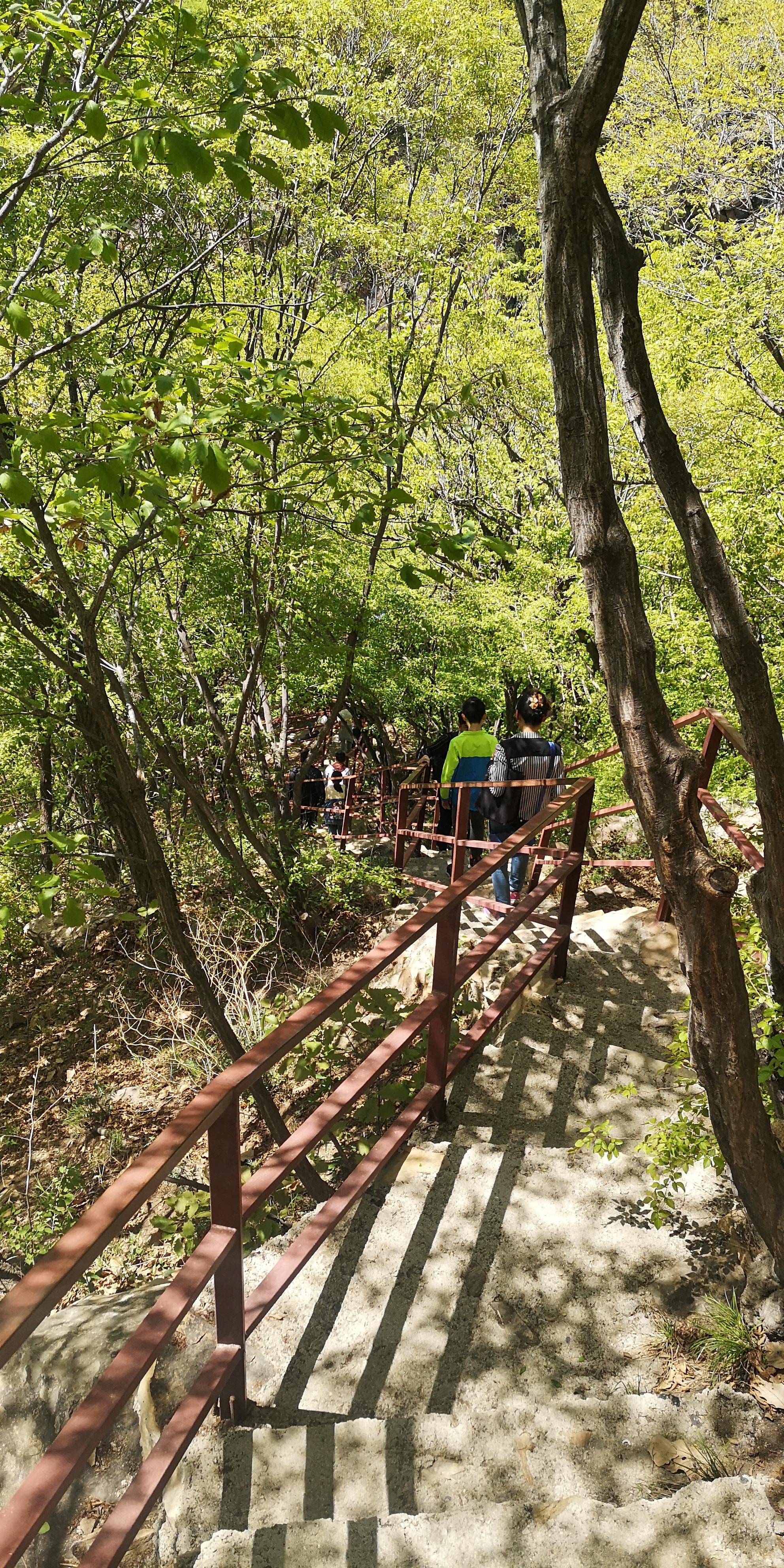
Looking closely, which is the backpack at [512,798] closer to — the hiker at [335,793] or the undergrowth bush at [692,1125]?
the undergrowth bush at [692,1125]

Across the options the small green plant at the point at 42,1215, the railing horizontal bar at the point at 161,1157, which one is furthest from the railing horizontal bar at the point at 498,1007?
the small green plant at the point at 42,1215

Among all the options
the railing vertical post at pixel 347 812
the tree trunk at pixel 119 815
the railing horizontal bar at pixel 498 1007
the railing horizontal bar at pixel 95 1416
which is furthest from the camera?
the railing vertical post at pixel 347 812

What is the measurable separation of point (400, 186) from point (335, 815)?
8566 mm

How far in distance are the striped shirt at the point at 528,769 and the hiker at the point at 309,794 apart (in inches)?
195

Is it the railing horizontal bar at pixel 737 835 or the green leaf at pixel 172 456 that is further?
the railing horizontal bar at pixel 737 835

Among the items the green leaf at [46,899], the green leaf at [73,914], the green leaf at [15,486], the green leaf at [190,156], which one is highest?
the green leaf at [190,156]

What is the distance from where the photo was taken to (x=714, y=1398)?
8.52 ft

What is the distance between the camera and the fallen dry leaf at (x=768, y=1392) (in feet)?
8.64

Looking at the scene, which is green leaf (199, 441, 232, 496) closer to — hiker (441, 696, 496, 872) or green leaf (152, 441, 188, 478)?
green leaf (152, 441, 188, 478)

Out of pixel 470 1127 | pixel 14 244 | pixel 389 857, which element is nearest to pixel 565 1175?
pixel 470 1127

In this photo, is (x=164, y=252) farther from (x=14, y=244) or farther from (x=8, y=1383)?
(x=8, y=1383)

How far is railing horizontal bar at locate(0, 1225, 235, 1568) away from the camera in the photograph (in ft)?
4.96

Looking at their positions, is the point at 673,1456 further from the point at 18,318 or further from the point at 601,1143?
the point at 18,318

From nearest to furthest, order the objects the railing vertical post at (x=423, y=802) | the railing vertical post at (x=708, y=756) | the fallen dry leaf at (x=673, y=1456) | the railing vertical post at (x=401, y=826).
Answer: the fallen dry leaf at (x=673, y=1456)
the railing vertical post at (x=708, y=756)
the railing vertical post at (x=401, y=826)
the railing vertical post at (x=423, y=802)
